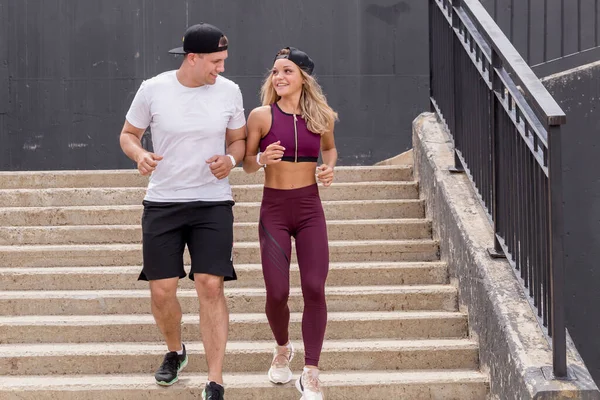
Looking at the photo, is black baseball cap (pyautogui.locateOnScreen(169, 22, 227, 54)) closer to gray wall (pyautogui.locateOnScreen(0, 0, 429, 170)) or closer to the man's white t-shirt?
the man's white t-shirt

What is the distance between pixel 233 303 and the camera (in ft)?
17.8

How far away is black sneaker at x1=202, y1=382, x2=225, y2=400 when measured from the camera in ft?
14.1

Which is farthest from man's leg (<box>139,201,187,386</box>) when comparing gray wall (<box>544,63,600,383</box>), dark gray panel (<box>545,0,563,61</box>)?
dark gray panel (<box>545,0,563,61</box>)

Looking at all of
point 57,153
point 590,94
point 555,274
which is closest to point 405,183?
point 590,94

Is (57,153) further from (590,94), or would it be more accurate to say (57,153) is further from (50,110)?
(590,94)

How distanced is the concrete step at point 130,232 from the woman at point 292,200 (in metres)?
1.53

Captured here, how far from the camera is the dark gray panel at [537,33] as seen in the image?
25.5ft

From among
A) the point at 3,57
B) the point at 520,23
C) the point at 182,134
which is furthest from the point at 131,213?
the point at 520,23

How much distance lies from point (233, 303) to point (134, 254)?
91cm

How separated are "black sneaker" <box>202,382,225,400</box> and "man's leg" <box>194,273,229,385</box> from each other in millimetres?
68

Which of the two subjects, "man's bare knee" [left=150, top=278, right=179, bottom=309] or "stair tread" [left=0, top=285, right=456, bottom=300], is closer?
"man's bare knee" [left=150, top=278, right=179, bottom=309]

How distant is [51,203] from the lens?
263 inches

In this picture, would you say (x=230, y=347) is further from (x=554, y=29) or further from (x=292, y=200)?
(x=554, y=29)

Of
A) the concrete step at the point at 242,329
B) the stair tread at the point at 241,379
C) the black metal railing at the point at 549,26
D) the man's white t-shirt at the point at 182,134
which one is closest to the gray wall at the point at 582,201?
the black metal railing at the point at 549,26
